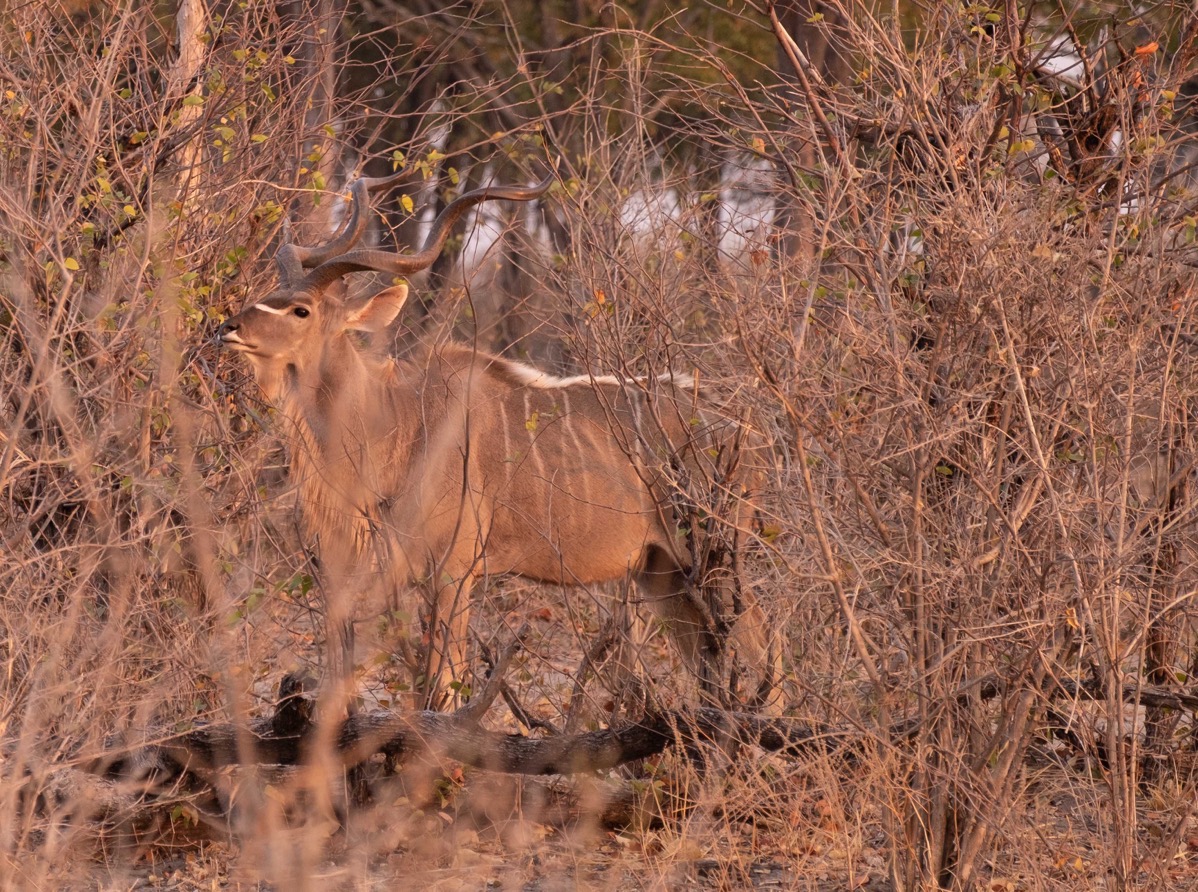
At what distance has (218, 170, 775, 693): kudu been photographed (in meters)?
4.80

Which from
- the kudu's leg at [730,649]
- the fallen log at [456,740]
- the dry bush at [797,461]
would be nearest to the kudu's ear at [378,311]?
the dry bush at [797,461]

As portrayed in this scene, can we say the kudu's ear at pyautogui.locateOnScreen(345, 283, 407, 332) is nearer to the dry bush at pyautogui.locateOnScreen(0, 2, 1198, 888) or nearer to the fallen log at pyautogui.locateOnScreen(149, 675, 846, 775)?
the dry bush at pyautogui.locateOnScreen(0, 2, 1198, 888)

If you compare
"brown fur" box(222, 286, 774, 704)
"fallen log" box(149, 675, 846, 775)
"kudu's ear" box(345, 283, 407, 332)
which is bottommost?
"fallen log" box(149, 675, 846, 775)

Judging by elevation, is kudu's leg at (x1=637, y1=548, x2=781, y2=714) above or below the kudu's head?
below

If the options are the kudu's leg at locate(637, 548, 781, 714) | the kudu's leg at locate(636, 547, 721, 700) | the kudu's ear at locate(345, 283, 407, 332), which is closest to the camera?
the kudu's leg at locate(637, 548, 781, 714)

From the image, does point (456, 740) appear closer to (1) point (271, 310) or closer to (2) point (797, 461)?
(2) point (797, 461)

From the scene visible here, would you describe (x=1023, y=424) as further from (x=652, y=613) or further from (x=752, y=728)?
(x=652, y=613)

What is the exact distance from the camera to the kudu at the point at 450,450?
4.80 m

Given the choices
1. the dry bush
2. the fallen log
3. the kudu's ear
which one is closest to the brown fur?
the kudu's ear

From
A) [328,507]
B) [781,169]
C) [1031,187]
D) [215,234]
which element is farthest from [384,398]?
[1031,187]

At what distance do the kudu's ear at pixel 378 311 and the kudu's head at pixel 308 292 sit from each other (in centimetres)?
11

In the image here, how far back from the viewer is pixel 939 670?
3223 mm

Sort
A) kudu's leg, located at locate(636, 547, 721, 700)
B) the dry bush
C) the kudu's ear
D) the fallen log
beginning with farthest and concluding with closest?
the kudu's ear → kudu's leg, located at locate(636, 547, 721, 700) → the fallen log → the dry bush

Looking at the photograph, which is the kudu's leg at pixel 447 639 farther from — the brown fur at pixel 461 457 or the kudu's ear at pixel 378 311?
the kudu's ear at pixel 378 311
